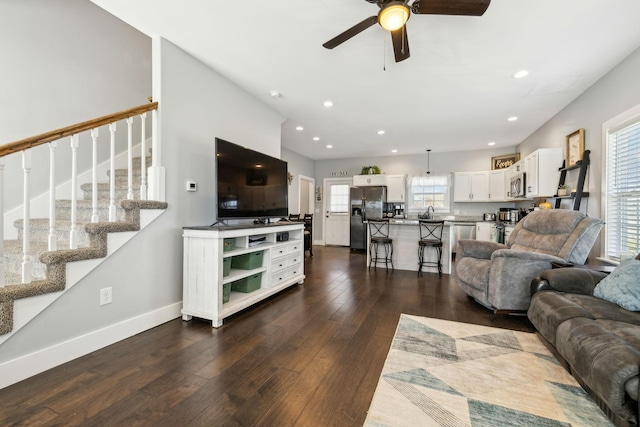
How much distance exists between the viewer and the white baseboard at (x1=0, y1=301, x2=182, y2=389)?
5.21ft

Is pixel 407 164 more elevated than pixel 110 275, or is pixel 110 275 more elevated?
pixel 407 164

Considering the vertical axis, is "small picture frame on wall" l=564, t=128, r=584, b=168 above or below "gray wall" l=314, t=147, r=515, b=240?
below

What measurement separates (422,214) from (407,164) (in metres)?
1.44

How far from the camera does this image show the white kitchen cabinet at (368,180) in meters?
7.20

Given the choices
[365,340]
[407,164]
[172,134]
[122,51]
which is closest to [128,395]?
[365,340]

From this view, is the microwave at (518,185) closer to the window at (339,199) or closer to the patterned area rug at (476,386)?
the patterned area rug at (476,386)

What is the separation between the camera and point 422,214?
699 centimetres

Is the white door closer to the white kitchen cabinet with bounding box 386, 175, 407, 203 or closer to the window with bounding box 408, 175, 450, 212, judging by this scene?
the white kitchen cabinet with bounding box 386, 175, 407, 203

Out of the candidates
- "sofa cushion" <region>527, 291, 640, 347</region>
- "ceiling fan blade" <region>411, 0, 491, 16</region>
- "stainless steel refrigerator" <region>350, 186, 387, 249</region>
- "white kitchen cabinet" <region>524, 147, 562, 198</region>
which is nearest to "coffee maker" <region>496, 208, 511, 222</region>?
"white kitchen cabinet" <region>524, 147, 562, 198</region>

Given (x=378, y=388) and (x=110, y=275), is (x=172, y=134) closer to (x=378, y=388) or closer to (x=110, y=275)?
(x=110, y=275)

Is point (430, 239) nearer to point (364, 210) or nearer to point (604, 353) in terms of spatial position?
point (364, 210)

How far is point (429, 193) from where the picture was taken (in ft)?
23.2

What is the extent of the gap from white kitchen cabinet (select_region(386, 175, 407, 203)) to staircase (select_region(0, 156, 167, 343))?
229 inches

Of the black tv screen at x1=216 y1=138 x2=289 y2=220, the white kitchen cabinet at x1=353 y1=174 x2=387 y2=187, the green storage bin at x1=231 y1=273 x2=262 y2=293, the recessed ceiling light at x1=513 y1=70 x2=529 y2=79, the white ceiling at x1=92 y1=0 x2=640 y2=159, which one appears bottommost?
the green storage bin at x1=231 y1=273 x2=262 y2=293
